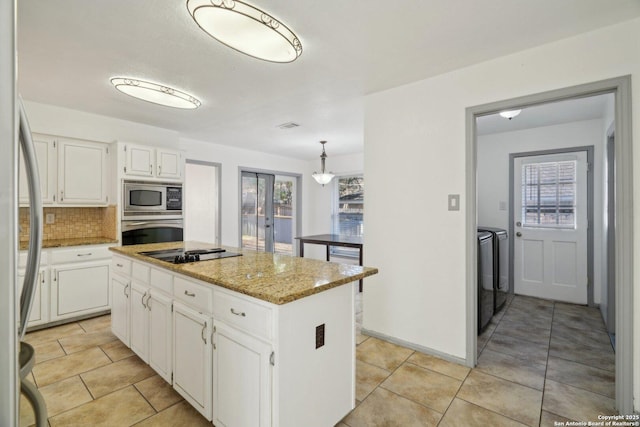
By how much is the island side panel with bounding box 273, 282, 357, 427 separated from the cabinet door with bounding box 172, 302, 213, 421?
0.52 meters

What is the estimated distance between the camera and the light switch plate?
2483mm

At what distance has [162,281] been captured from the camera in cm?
209

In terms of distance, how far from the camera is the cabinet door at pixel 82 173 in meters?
3.38

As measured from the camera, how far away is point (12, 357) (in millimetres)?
622

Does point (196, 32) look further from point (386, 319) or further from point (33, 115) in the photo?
point (386, 319)

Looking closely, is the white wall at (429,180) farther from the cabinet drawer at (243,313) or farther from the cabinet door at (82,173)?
the cabinet door at (82,173)

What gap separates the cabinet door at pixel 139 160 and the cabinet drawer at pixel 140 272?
1689 millimetres

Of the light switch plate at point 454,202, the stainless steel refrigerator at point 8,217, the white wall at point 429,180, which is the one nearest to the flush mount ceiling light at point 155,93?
the white wall at point 429,180

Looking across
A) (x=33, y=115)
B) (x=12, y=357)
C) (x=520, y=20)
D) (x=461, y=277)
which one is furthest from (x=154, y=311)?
(x=520, y=20)

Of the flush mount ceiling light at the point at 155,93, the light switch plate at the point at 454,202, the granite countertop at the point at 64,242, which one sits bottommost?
the granite countertop at the point at 64,242

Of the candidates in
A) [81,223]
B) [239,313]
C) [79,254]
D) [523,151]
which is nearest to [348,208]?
[523,151]

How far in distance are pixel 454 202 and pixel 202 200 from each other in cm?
413

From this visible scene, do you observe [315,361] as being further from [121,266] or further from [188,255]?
[121,266]

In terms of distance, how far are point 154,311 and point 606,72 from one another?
3.35 metres
